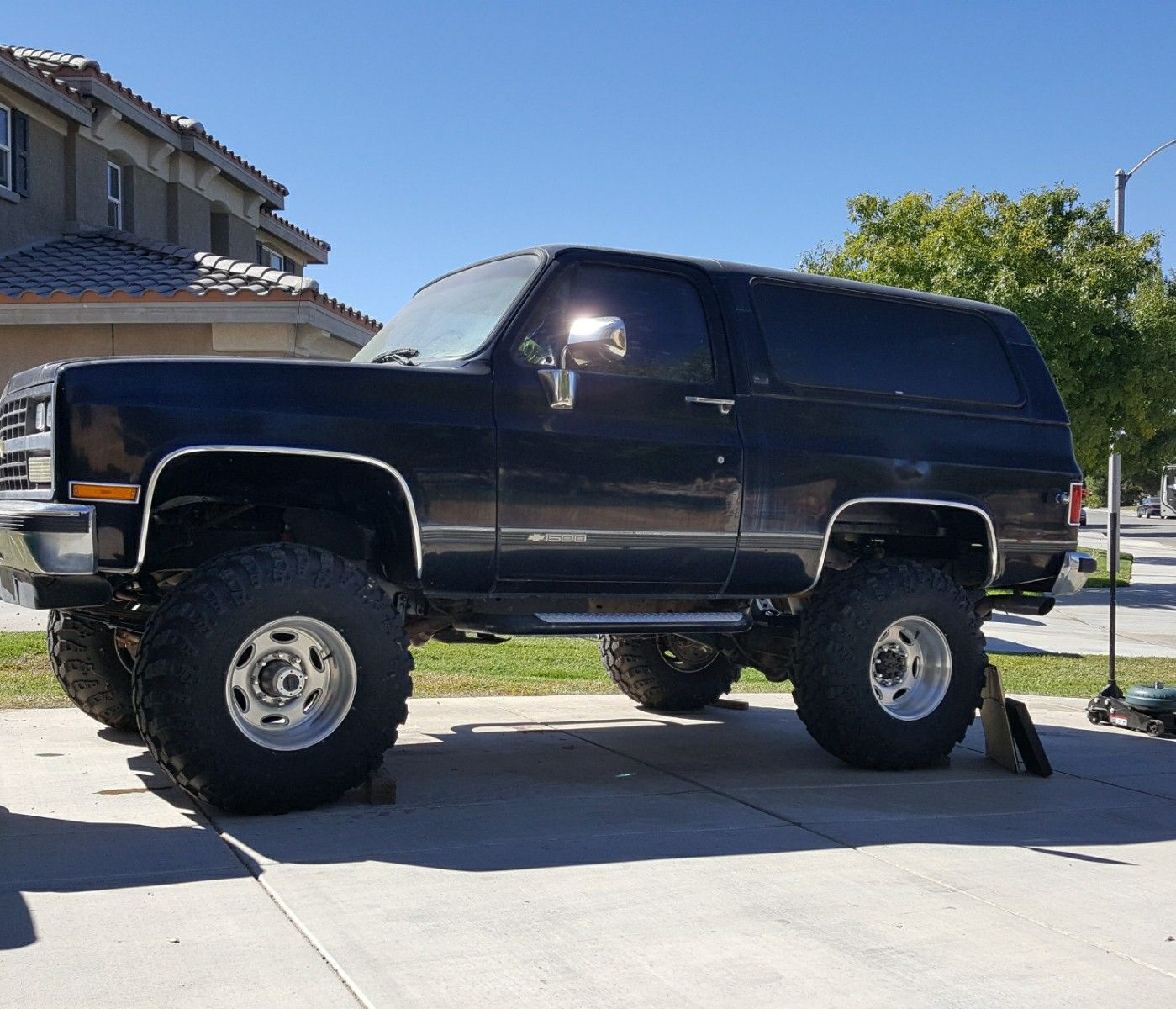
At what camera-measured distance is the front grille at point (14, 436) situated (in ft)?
17.2

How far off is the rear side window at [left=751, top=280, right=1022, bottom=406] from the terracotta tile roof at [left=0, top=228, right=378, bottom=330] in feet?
23.2

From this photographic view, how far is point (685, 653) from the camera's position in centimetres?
777


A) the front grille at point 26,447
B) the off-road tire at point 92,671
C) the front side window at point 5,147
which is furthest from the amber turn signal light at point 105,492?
the front side window at point 5,147

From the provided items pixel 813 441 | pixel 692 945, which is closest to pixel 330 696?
pixel 692 945

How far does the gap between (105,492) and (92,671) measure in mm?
2123

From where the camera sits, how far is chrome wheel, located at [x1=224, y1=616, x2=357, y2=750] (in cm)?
521

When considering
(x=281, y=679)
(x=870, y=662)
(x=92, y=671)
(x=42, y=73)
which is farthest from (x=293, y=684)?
(x=42, y=73)

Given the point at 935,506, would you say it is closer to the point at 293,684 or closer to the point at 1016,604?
the point at 1016,604

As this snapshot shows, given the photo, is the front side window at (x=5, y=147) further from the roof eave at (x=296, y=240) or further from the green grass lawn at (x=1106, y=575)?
the green grass lawn at (x=1106, y=575)

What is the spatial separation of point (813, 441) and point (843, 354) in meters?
0.60

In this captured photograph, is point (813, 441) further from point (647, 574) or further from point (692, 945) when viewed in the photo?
point (692, 945)

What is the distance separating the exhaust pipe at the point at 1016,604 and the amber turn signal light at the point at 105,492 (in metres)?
4.44

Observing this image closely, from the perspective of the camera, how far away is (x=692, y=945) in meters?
3.87

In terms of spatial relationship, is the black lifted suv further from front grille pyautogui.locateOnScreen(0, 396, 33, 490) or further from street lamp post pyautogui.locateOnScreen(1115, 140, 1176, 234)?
street lamp post pyautogui.locateOnScreen(1115, 140, 1176, 234)
